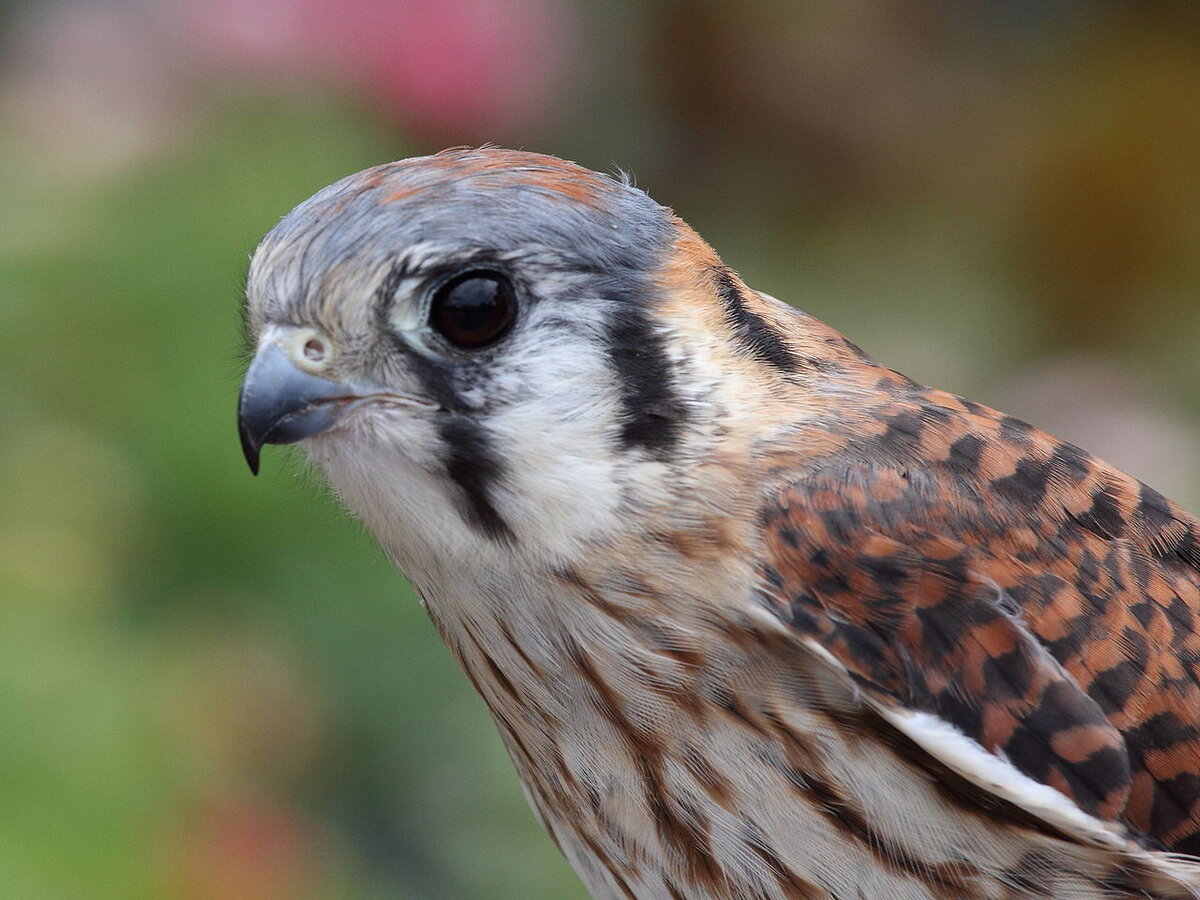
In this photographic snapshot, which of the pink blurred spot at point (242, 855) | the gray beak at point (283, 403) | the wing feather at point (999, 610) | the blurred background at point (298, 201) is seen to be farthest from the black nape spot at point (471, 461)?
the pink blurred spot at point (242, 855)

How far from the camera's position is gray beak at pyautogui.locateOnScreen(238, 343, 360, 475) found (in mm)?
1788

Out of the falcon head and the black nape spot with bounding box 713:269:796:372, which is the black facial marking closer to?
the falcon head

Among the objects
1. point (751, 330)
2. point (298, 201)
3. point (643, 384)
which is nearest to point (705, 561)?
point (643, 384)

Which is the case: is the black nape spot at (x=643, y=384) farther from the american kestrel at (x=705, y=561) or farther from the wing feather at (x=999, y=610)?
the wing feather at (x=999, y=610)

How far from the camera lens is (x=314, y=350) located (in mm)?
1823

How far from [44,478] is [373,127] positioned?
167 centimetres

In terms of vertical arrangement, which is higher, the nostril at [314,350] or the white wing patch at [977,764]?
the nostril at [314,350]

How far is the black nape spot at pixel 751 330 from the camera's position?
6.59 feet

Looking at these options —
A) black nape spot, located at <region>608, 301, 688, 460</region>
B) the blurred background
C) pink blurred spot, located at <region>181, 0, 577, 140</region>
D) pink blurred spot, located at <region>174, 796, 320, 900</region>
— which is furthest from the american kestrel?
pink blurred spot, located at <region>181, 0, 577, 140</region>

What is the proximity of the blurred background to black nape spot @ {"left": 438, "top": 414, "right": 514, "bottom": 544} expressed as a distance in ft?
1.50

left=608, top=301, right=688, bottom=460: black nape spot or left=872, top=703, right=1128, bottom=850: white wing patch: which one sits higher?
left=608, top=301, right=688, bottom=460: black nape spot

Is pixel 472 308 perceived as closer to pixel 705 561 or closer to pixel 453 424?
pixel 453 424

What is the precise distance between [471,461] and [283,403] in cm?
23

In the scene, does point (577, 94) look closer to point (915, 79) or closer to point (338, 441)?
point (915, 79)
